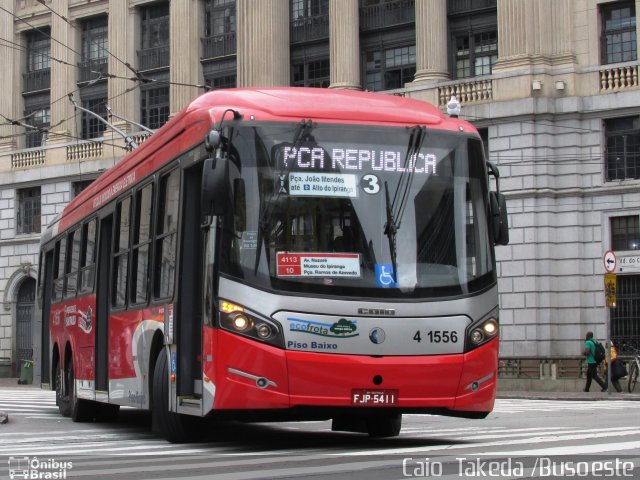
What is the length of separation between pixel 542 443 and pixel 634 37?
87.7ft

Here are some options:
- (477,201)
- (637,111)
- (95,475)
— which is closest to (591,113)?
(637,111)

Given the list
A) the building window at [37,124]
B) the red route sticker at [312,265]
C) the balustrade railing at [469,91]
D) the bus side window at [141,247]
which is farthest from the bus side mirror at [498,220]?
the building window at [37,124]

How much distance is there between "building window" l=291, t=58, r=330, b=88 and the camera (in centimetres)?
4462

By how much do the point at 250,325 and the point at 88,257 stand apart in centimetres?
737

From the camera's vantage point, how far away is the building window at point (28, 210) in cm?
5216

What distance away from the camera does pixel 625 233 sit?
124 feet

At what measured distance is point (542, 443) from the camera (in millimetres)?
13336

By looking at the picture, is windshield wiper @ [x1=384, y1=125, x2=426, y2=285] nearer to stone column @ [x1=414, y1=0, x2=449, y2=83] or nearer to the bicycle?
the bicycle

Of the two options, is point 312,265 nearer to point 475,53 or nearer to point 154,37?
point 475,53

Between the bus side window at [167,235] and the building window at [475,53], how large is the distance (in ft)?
87.1

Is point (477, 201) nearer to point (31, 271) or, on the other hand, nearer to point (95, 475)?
point (95, 475)

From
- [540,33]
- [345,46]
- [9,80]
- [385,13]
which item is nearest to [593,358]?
[540,33]

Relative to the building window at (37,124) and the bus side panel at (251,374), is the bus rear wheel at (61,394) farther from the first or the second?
the building window at (37,124)

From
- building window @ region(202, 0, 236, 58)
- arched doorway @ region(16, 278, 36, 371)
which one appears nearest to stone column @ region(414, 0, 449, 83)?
building window @ region(202, 0, 236, 58)
